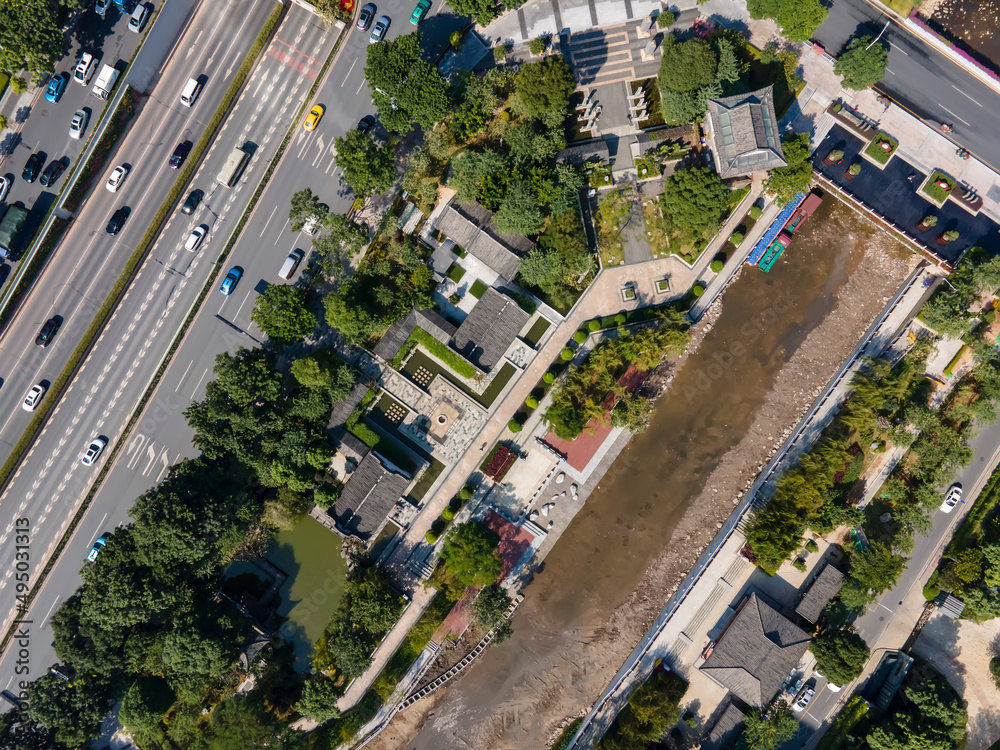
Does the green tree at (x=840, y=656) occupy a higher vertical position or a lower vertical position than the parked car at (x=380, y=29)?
lower

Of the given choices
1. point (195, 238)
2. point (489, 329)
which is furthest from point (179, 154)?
point (489, 329)

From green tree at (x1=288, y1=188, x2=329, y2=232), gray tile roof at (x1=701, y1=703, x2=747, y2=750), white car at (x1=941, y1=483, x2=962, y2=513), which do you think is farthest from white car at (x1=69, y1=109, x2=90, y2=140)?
white car at (x1=941, y1=483, x2=962, y2=513)

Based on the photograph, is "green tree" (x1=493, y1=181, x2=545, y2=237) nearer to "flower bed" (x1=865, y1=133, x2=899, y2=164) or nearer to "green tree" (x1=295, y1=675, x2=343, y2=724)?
"flower bed" (x1=865, y1=133, x2=899, y2=164)

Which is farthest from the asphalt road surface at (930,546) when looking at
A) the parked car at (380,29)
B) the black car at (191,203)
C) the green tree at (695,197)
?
the black car at (191,203)

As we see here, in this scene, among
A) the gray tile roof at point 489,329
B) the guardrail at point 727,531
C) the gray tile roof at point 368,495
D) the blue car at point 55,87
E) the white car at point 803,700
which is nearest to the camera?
the gray tile roof at point 489,329

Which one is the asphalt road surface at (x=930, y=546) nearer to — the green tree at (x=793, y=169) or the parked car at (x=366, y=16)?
the green tree at (x=793, y=169)

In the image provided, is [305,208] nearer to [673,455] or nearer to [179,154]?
[179,154]
